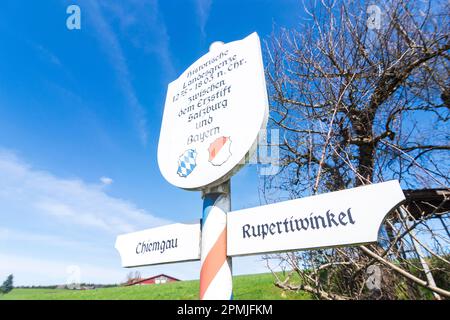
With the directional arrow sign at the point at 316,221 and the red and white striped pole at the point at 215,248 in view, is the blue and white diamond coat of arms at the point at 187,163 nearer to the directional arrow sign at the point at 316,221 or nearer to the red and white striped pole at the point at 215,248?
the red and white striped pole at the point at 215,248

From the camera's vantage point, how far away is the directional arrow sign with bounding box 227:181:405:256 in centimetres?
111

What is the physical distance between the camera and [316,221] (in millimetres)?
1236

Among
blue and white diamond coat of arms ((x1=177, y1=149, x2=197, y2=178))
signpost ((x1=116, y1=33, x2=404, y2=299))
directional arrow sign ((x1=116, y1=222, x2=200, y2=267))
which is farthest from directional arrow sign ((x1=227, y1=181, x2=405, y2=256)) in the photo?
blue and white diamond coat of arms ((x1=177, y1=149, x2=197, y2=178))

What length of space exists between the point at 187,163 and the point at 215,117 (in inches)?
14.9

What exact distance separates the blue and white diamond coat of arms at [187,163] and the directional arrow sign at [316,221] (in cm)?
52

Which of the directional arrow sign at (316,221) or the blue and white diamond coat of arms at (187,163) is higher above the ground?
the blue and white diamond coat of arms at (187,163)

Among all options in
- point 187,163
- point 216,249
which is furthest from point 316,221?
point 187,163

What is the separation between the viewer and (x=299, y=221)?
1279 mm

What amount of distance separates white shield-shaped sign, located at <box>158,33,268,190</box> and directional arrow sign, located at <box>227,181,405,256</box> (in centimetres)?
36

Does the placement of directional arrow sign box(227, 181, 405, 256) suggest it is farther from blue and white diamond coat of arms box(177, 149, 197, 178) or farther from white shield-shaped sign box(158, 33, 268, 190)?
blue and white diamond coat of arms box(177, 149, 197, 178)

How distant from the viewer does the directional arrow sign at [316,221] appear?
111 cm

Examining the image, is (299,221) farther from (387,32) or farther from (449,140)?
(449,140)

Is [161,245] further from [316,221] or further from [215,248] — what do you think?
[316,221]

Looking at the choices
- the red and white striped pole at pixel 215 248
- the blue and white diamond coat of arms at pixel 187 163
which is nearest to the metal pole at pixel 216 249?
the red and white striped pole at pixel 215 248
